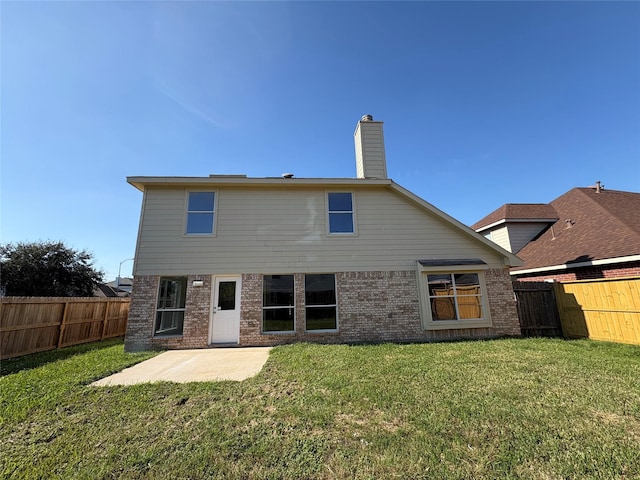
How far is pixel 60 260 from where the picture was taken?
17.2 metres

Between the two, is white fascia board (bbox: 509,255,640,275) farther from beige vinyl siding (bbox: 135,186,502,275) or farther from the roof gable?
beige vinyl siding (bbox: 135,186,502,275)

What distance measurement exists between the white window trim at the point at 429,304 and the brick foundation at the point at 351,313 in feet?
0.56

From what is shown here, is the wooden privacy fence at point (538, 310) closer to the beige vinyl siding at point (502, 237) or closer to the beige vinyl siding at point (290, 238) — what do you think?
the beige vinyl siding at point (290, 238)

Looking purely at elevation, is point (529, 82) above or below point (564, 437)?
above

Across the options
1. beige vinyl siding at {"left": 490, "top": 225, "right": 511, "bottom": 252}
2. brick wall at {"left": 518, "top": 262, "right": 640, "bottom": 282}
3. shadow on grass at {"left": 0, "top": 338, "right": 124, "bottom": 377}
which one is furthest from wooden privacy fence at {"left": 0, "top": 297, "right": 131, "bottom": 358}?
beige vinyl siding at {"left": 490, "top": 225, "right": 511, "bottom": 252}

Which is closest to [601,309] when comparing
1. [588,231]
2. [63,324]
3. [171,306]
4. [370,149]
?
[588,231]

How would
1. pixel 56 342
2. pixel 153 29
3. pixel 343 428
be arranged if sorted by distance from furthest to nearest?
pixel 56 342 → pixel 153 29 → pixel 343 428

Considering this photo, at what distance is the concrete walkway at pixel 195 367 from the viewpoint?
527 centimetres

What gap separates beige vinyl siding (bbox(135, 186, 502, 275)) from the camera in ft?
29.2

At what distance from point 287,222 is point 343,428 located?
692cm

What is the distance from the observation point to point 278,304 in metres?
8.97

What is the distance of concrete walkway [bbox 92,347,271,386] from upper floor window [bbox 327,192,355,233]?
4.61 meters

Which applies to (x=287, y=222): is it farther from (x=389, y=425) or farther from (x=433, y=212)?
(x=389, y=425)

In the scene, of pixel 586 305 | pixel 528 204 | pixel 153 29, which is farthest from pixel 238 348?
pixel 528 204
